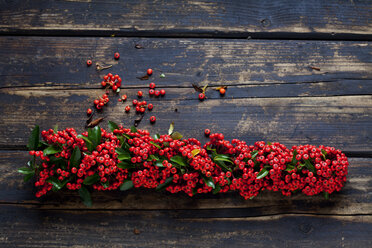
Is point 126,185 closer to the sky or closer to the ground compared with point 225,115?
closer to the ground

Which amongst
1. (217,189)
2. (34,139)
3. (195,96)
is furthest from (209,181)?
(34,139)

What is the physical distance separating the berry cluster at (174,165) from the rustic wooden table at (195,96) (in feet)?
0.45

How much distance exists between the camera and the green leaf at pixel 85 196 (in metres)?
1.48

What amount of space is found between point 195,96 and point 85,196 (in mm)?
662

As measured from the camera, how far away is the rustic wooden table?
1.56 meters

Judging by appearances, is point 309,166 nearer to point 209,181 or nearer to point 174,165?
point 209,181

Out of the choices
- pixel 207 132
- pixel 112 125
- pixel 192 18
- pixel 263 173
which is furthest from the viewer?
pixel 192 18

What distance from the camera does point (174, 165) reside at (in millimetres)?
1421

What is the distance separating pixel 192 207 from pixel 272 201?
14.0 inches

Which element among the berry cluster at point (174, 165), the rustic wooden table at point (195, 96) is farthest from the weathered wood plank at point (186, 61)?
the berry cluster at point (174, 165)

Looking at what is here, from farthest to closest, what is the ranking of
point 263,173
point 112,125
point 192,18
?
point 192,18
point 112,125
point 263,173

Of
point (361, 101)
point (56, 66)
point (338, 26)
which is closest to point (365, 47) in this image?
point (338, 26)

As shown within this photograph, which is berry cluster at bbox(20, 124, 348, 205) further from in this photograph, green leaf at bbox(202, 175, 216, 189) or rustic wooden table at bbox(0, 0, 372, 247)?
rustic wooden table at bbox(0, 0, 372, 247)

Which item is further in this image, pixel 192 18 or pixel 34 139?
pixel 192 18
